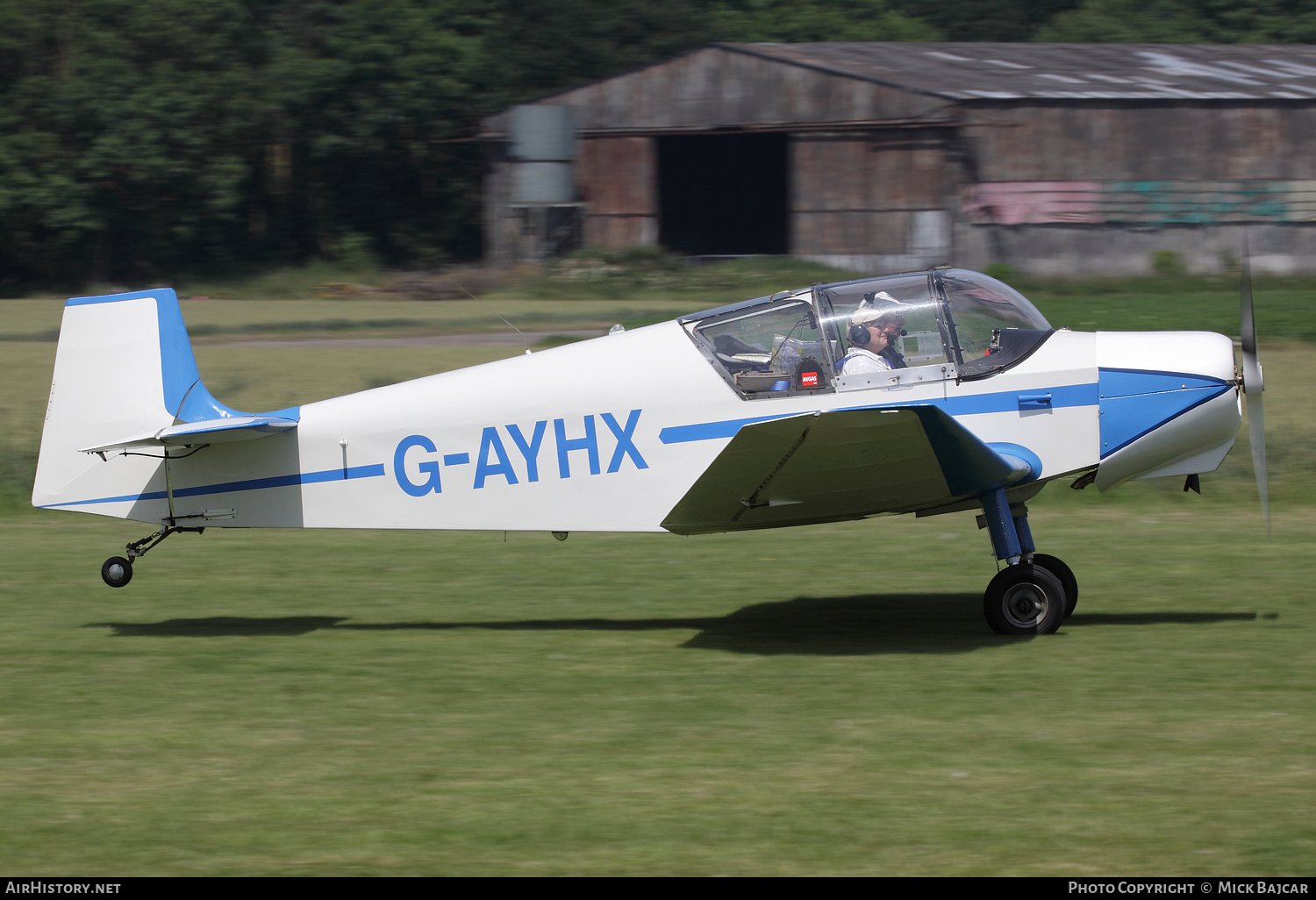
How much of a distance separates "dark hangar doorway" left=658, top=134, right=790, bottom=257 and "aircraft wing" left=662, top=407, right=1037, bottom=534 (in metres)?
34.0

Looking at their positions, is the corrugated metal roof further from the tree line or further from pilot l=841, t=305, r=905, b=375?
pilot l=841, t=305, r=905, b=375

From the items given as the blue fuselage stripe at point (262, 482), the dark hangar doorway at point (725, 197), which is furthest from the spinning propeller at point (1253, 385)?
the dark hangar doorway at point (725, 197)

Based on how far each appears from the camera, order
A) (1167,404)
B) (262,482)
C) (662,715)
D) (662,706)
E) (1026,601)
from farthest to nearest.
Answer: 1. (262,482)
2. (1026,601)
3. (1167,404)
4. (662,706)
5. (662,715)

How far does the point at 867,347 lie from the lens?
805cm

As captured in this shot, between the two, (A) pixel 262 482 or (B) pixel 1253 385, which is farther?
(A) pixel 262 482

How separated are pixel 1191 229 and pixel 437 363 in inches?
885

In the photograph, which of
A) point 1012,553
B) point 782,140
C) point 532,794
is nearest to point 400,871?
point 532,794

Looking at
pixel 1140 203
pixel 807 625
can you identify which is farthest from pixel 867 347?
pixel 1140 203

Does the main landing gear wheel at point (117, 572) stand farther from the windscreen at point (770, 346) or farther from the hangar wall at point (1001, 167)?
the hangar wall at point (1001, 167)

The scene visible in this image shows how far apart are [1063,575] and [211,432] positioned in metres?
5.30

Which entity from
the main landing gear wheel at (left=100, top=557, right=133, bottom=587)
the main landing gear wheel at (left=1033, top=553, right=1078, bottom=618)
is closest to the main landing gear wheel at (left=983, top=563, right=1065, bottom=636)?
the main landing gear wheel at (left=1033, top=553, right=1078, bottom=618)

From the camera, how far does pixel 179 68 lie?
43031 millimetres

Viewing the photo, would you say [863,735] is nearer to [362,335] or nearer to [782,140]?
[362,335]

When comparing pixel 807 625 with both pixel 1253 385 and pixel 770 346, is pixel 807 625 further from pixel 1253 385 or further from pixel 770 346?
pixel 1253 385
